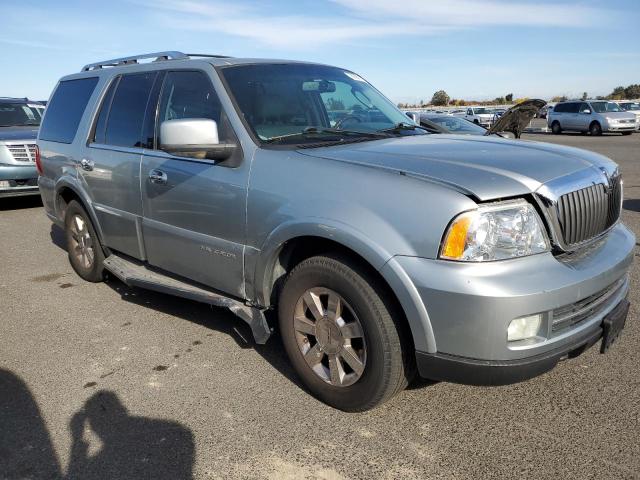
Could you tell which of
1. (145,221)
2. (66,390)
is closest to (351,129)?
(145,221)

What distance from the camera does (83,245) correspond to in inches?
210

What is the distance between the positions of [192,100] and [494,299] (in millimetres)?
2465

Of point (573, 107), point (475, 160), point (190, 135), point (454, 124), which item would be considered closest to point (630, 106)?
point (573, 107)

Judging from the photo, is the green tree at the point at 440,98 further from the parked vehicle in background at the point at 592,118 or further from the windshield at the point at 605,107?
the windshield at the point at 605,107

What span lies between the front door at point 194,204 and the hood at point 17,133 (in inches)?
264

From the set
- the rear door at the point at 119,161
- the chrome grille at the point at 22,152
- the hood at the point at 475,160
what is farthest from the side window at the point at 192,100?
the chrome grille at the point at 22,152

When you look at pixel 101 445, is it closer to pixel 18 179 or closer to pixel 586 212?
pixel 586 212

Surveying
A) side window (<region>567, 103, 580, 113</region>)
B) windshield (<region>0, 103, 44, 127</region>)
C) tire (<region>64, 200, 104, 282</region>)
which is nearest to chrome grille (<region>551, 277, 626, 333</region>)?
tire (<region>64, 200, 104, 282</region>)

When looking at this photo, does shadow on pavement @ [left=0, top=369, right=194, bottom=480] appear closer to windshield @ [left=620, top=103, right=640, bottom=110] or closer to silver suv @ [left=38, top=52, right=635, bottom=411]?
silver suv @ [left=38, top=52, right=635, bottom=411]

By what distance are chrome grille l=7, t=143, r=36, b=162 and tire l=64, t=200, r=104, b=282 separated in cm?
473

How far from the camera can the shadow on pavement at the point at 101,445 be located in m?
2.63

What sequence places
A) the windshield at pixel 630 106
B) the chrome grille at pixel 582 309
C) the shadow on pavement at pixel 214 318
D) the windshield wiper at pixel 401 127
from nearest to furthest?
the chrome grille at pixel 582 309 < the shadow on pavement at pixel 214 318 < the windshield wiper at pixel 401 127 < the windshield at pixel 630 106

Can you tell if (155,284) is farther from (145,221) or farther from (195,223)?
(195,223)

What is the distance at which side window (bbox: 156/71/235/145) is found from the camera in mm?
3510
